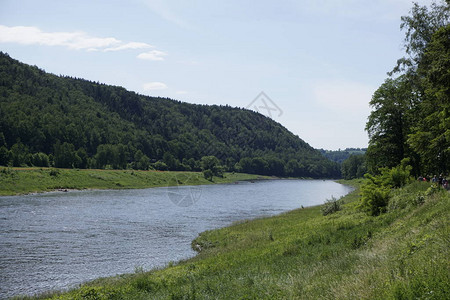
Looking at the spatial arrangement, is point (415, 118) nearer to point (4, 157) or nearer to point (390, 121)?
point (390, 121)

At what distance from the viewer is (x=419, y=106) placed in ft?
125

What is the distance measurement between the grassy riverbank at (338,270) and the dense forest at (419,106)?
8117mm

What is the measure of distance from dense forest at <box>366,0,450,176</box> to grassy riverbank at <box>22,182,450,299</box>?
8.12 metres

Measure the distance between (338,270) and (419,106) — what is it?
3216 cm

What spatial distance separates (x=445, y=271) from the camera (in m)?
8.20

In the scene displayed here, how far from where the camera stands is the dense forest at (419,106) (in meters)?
26.7

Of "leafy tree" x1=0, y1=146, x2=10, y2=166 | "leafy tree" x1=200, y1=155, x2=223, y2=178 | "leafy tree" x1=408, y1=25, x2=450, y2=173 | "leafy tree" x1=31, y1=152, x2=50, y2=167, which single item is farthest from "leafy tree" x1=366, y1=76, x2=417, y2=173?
"leafy tree" x1=200, y1=155, x2=223, y2=178

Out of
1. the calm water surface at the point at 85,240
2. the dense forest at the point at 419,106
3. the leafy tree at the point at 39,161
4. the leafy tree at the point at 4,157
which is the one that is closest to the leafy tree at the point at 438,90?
the dense forest at the point at 419,106

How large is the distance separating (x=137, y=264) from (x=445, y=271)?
22.5 metres

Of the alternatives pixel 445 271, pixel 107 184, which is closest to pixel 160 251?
pixel 445 271

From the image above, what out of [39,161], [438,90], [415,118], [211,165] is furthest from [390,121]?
[211,165]

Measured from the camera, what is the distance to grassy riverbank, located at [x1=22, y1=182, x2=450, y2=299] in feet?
28.6

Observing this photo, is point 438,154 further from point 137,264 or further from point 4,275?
point 4,275

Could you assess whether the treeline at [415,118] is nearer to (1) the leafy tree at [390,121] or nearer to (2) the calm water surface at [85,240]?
(1) the leafy tree at [390,121]
